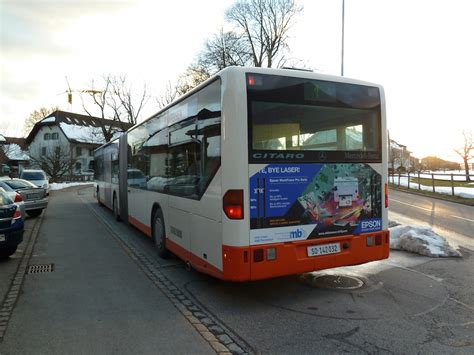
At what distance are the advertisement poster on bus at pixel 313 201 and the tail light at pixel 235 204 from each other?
142 mm

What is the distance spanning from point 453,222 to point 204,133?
987 cm

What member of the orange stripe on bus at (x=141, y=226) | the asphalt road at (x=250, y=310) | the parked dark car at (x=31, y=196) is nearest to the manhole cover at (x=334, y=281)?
→ the asphalt road at (x=250, y=310)

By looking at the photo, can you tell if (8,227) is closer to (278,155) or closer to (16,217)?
(16,217)

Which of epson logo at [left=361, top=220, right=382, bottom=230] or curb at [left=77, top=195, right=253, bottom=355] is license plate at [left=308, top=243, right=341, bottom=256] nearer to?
epson logo at [left=361, top=220, right=382, bottom=230]

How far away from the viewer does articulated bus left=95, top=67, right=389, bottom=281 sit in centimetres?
498

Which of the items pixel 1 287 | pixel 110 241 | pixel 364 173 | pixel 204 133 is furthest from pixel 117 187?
pixel 364 173

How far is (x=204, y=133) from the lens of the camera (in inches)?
223

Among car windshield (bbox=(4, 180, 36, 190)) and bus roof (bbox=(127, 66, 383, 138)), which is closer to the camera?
bus roof (bbox=(127, 66, 383, 138))

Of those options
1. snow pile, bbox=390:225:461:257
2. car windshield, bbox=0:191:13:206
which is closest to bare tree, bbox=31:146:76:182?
car windshield, bbox=0:191:13:206

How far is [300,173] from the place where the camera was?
5.32 metres

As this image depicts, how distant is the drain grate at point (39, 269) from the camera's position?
283 inches

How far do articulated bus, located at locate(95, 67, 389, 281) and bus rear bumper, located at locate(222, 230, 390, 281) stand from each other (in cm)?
1

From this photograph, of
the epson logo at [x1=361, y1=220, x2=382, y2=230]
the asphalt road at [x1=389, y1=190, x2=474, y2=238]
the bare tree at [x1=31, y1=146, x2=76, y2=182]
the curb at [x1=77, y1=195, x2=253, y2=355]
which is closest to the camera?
the curb at [x1=77, y1=195, x2=253, y2=355]

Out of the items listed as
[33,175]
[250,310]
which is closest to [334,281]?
[250,310]
